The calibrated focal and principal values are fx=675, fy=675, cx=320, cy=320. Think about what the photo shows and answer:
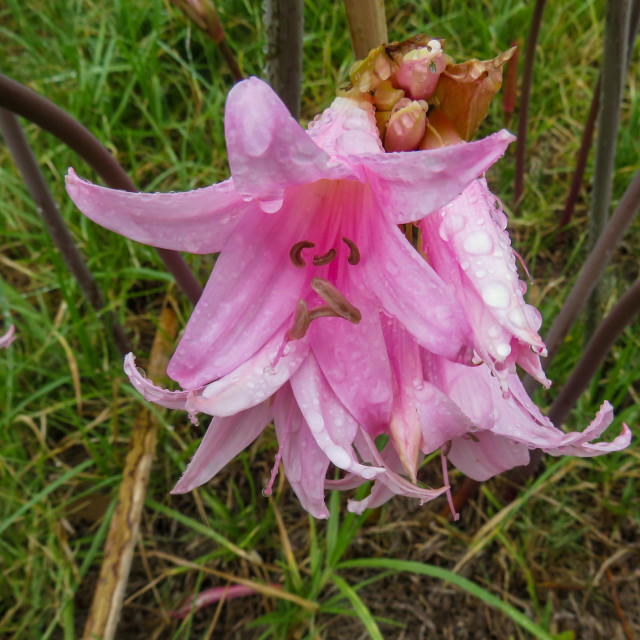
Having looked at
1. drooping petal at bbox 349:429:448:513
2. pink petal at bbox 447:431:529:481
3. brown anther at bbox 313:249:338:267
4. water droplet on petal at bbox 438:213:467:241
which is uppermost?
water droplet on petal at bbox 438:213:467:241

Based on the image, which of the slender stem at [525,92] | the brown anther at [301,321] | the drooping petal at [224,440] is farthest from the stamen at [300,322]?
the slender stem at [525,92]

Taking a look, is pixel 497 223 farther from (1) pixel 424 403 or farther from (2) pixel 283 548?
(2) pixel 283 548

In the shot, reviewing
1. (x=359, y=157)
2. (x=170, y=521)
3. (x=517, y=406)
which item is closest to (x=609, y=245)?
(x=517, y=406)

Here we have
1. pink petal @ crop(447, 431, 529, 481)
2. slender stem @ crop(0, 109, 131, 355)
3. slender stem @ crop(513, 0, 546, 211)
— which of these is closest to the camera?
pink petal @ crop(447, 431, 529, 481)

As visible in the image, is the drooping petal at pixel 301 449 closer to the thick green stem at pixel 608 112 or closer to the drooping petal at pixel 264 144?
the drooping petal at pixel 264 144

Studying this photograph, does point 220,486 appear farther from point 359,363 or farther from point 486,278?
point 486,278

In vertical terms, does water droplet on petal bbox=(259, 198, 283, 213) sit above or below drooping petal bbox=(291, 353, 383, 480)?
above

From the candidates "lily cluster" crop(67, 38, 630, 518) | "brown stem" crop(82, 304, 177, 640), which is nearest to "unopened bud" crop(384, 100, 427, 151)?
"lily cluster" crop(67, 38, 630, 518)

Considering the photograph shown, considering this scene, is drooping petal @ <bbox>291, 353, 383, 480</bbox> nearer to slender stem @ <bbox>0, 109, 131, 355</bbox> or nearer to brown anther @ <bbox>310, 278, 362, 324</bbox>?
brown anther @ <bbox>310, 278, 362, 324</bbox>

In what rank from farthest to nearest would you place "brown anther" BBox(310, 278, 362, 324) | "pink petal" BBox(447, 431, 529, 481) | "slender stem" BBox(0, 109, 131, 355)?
"slender stem" BBox(0, 109, 131, 355), "pink petal" BBox(447, 431, 529, 481), "brown anther" BBox(310, 278, 362, 324)
